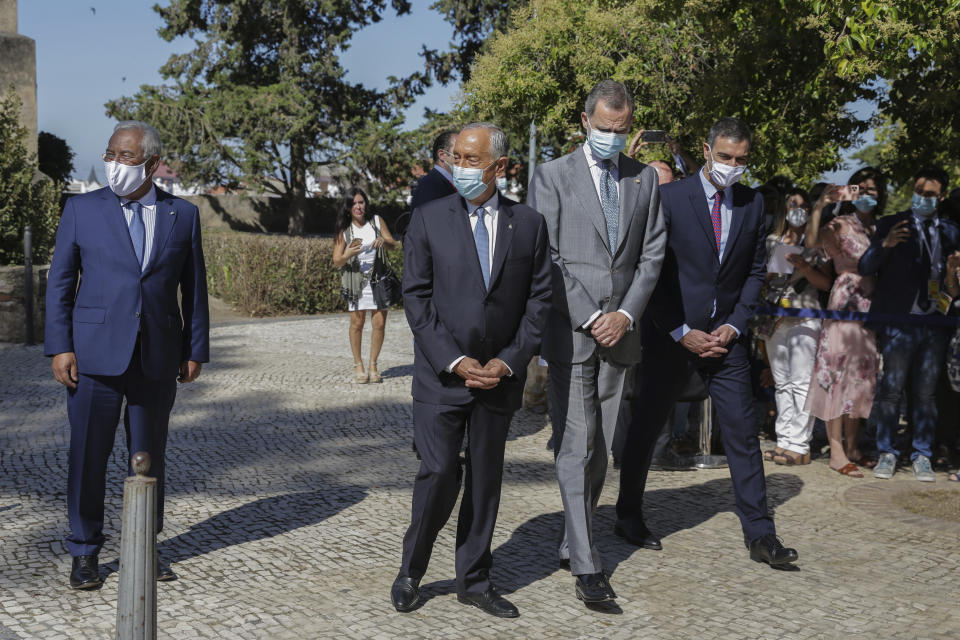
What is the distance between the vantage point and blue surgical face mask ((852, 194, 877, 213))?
22.9 feet

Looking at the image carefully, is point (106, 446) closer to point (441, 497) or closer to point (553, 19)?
point (441, 497)

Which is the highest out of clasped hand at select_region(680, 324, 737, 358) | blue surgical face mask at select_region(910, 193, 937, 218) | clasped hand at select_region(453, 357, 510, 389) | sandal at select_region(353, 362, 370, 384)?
blue surgical face mask at select_region(910, 193, 937, 218)

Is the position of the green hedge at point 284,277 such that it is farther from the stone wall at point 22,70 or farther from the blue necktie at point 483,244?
the blue necktie at point 483,244

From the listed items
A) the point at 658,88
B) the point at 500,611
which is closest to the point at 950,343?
the point at 500,611

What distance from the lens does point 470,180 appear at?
4.21 meters

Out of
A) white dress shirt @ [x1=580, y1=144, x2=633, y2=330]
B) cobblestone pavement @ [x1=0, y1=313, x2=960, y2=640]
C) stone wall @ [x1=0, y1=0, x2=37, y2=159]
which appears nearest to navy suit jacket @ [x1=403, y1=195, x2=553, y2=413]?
white dress shirt @ [x1=580, y1=144, x2=633, y2=330]

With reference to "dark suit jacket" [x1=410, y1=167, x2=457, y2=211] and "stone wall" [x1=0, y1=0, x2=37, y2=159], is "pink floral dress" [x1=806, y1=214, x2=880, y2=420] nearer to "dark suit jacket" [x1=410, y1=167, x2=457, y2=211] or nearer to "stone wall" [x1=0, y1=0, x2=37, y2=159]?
"dark suit jacket" [x1=410, y1=167, x2=457, y2=211]

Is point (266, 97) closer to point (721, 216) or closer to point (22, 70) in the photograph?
point (22, 70)

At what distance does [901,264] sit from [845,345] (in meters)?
0.68

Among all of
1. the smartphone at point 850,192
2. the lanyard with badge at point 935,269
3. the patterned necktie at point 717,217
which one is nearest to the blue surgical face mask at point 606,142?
the patterned necktie at point 717,217

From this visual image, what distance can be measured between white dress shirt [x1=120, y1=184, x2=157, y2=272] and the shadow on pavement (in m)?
2.24

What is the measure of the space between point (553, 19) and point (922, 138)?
976 cm

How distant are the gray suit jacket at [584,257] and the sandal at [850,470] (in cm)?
298

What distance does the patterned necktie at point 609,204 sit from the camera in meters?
4.66
